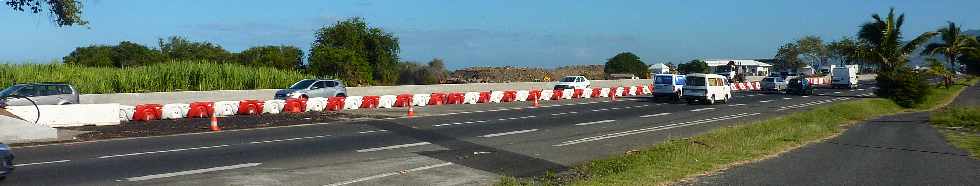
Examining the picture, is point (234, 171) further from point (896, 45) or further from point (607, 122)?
point (896, 45)

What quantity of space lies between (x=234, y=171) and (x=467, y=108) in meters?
22.1

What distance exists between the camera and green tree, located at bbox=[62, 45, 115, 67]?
6619 centimetres

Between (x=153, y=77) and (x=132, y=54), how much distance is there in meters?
33.4

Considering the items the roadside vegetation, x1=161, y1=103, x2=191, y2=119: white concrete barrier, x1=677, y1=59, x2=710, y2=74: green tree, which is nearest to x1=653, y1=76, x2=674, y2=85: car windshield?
the roadside vegetation

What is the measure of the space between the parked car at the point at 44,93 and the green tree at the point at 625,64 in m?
79.3

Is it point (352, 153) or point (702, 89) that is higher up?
point (702, 89)

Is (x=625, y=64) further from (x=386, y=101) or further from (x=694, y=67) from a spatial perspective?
(x=386, y=101)

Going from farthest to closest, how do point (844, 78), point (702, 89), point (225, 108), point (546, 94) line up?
point (844, 78)
point (546, 94)
point (702, 89)
point (225, 108)

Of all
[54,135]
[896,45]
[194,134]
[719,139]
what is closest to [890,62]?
[896,45]

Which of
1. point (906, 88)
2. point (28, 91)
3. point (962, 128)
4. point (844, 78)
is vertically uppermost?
point (844, 78)

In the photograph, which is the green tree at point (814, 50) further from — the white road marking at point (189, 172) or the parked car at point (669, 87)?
the white road marking at point (189, 172)

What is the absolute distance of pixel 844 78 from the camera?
222 feet

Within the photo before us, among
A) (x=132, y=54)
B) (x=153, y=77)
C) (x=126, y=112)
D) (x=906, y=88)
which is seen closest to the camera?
(x=126, y=112)

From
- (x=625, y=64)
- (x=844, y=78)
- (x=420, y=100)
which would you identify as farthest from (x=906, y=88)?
(x=625, y=64)
